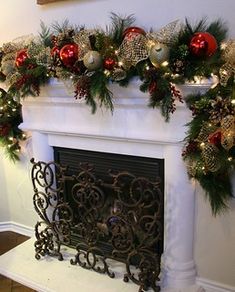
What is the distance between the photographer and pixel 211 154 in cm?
117

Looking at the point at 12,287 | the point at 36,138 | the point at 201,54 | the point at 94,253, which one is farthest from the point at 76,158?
the point at 201,54

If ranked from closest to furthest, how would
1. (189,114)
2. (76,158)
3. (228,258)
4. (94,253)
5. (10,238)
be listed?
(189,114), (228,258), (94,253), (76,158), (10,238)

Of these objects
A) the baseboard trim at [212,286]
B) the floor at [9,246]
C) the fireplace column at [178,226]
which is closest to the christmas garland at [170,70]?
the fireplace column at [178,226]

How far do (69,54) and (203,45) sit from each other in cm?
61

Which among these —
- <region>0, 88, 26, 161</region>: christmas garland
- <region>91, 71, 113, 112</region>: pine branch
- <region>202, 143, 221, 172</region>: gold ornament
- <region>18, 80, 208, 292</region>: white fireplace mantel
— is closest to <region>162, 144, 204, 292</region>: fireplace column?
<region>18, 80, 208, 292</region>: white fireplace mantel

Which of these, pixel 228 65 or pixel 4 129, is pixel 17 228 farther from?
pixel 228 65

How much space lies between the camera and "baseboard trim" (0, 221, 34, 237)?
229cm

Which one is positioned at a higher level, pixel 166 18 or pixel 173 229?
pixel 166 18

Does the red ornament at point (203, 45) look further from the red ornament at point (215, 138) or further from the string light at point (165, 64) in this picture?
the red ornament at point (215, 138)

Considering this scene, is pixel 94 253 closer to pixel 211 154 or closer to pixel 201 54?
pixel 211 154

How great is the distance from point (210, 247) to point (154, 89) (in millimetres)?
892

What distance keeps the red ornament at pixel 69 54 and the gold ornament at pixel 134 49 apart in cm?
24

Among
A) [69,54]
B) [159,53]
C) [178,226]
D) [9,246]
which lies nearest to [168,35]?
[159,53]

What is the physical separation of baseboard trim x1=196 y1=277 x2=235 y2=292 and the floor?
985 millimetres
